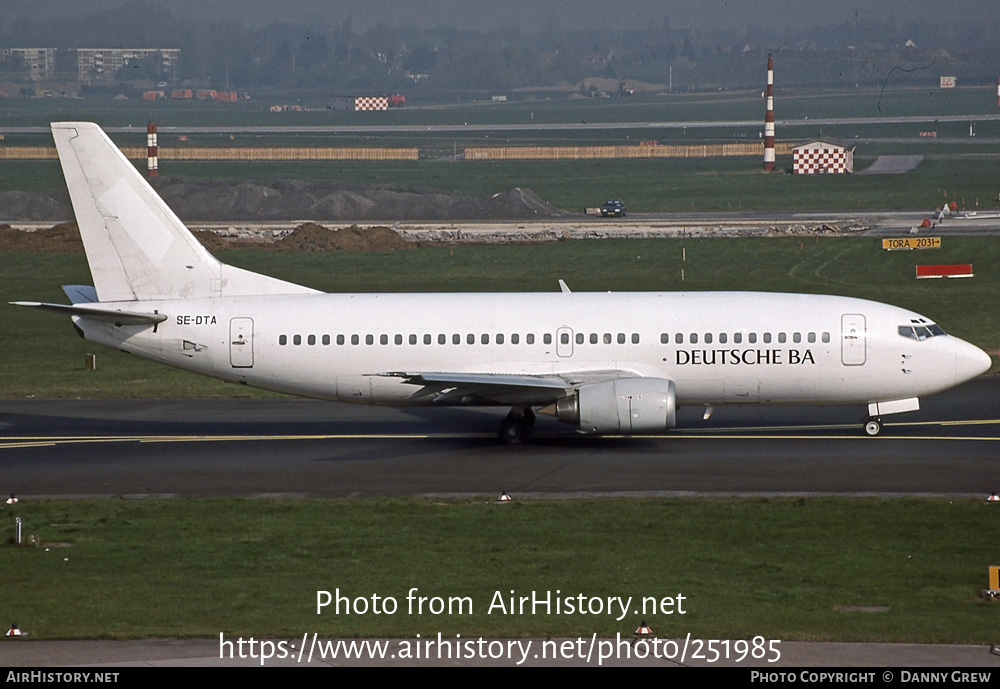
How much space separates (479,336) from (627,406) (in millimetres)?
4909

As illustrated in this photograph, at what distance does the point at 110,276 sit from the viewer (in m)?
38.7

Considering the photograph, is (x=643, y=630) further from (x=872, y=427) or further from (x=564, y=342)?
(x=872, y=427)

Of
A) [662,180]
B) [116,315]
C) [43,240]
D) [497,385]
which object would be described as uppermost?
[662,180]

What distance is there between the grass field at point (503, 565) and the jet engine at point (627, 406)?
4738 mm

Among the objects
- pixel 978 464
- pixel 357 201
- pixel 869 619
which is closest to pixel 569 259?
pixel 357 201

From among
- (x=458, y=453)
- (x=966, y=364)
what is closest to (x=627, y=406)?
(x=458, y=453)

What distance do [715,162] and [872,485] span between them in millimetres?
156653

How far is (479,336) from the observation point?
125 feet

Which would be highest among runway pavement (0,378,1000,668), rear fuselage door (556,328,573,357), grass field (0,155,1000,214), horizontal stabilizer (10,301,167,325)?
grass field (0,155,1000,214)

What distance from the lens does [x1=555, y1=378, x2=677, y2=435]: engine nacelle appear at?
3588 cm

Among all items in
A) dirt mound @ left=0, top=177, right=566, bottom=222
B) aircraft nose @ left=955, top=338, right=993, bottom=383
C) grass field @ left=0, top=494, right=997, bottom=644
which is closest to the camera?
grass field @ left=0, top=494, right=997, bottom=644

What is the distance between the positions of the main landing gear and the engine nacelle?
2890 millimetres

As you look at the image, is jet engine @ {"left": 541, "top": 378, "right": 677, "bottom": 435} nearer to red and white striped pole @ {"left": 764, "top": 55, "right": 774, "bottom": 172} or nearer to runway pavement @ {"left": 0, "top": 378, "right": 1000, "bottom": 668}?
runway pavement @ {"left": 0, "top": 378, "right": 1000, "bottom": 668}

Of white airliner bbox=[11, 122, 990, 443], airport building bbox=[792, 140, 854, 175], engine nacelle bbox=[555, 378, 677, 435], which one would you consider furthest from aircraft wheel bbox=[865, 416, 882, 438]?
airport building bbox=[792, 140, 854, 175]
